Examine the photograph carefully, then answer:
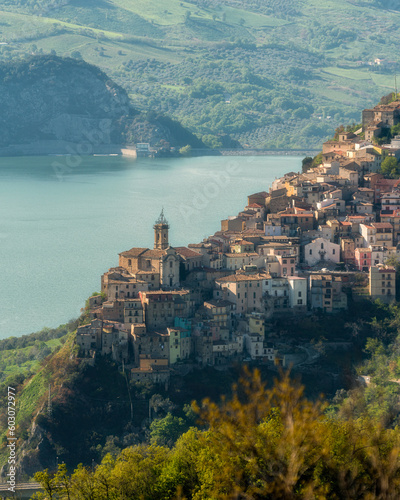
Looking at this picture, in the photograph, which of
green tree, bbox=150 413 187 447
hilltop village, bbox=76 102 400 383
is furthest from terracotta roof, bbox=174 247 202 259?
green tree, bbox=150 413 187 447

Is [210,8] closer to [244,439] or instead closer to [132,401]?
[132,401]

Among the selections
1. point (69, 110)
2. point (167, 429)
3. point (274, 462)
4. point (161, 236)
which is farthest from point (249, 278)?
point (69, 110)

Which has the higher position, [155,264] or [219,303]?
[155,264]

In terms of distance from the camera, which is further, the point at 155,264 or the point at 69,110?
the point at 69,110

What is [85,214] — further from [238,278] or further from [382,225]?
[238,278]

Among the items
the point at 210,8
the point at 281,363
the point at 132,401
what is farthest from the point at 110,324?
the point at 210,8

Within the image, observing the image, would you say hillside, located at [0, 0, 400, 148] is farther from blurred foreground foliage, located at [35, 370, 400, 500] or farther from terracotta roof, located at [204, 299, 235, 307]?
blurred foreground foliage, located at [35, 370, 400, 500]

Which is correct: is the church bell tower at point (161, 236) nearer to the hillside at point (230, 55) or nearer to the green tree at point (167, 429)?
the green tree at point (167, 429)

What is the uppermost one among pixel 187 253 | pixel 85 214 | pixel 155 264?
pixel 187 253

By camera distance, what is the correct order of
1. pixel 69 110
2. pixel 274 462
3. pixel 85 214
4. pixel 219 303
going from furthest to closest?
pixel 69 110, pixel 85 214, pixel 219 303, pixel 274 462
